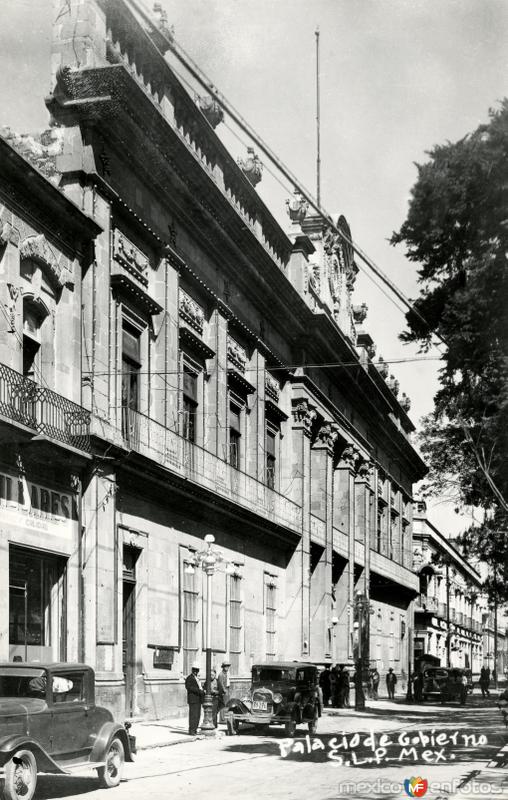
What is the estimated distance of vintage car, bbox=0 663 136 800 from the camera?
40.4 feet

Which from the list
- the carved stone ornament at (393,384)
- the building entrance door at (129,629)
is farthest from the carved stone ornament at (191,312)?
the carved stone ornament at (393,384)

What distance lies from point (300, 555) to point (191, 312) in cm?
1157

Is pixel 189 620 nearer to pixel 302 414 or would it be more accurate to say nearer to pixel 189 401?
pixel 189 401

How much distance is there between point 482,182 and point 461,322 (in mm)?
2395

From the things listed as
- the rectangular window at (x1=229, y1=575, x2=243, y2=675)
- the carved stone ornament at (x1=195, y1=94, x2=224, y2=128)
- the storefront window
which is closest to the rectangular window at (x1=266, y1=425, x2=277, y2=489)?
the rectangular window at (x1=229, y1=575, x2=243, y2=675)

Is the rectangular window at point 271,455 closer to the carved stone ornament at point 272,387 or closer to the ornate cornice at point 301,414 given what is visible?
the carved stone ornament at point 272,387

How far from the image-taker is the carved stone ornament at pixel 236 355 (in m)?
32.3

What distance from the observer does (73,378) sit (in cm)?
2206

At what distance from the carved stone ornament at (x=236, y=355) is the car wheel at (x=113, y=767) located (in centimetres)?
1840

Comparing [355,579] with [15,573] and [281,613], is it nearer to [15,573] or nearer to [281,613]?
[281,613]

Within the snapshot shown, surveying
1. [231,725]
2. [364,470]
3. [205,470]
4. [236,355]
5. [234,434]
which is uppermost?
[236,355]

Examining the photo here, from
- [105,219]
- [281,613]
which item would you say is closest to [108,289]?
[105,219]

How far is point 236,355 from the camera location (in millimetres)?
32906

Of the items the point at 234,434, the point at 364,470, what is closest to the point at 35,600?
the point at 234,434
